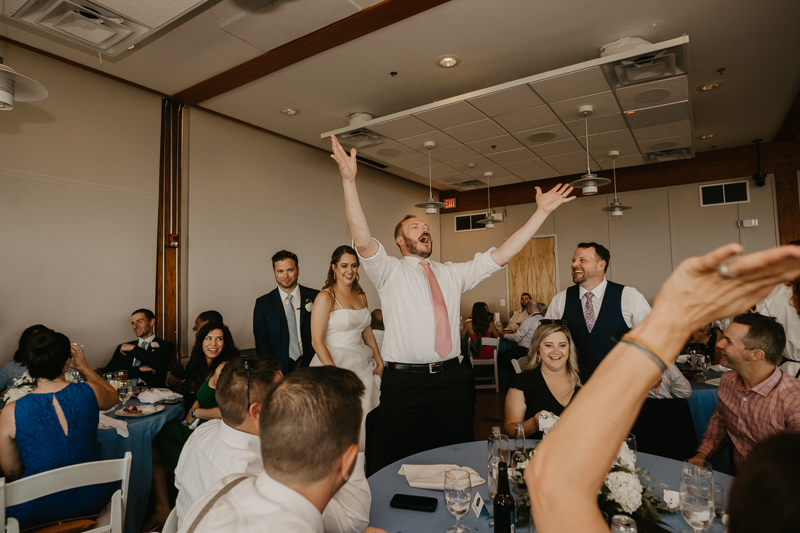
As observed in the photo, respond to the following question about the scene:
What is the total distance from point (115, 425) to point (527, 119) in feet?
15.5

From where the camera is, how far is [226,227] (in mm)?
5648

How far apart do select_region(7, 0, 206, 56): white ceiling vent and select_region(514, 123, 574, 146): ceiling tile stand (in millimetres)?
3968

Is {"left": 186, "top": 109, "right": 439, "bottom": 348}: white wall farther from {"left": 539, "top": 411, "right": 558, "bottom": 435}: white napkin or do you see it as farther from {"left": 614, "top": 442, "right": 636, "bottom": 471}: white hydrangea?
{"left": 614, "top": 442, "right": 636, "bottom": 471}: white hydrangea

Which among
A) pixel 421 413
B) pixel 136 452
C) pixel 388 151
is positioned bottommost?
pixel 136 452

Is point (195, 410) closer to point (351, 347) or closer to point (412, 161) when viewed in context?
point (351, 347)

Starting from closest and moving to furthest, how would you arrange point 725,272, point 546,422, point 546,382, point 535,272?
point 725,272
point 546,422
point 546,382
point 535,272

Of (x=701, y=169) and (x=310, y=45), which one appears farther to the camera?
(x=701, y=169)

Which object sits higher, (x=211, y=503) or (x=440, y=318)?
(x=440, y=318)

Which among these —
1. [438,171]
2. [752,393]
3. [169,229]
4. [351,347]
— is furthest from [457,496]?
[438,171]

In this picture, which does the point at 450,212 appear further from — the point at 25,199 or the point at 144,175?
the point at 25,199

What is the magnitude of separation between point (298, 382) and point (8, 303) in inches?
164

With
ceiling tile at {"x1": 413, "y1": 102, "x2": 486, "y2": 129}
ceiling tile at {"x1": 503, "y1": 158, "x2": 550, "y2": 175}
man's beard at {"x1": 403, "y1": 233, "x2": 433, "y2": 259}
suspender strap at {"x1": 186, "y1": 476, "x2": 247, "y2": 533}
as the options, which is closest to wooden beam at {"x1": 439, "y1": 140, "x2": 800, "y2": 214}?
ceiling tile at {"x1": 503, "y1": 158, "x2": 550, "y2": 175}

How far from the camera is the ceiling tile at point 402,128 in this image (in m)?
5.06

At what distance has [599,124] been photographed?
17.4ft
